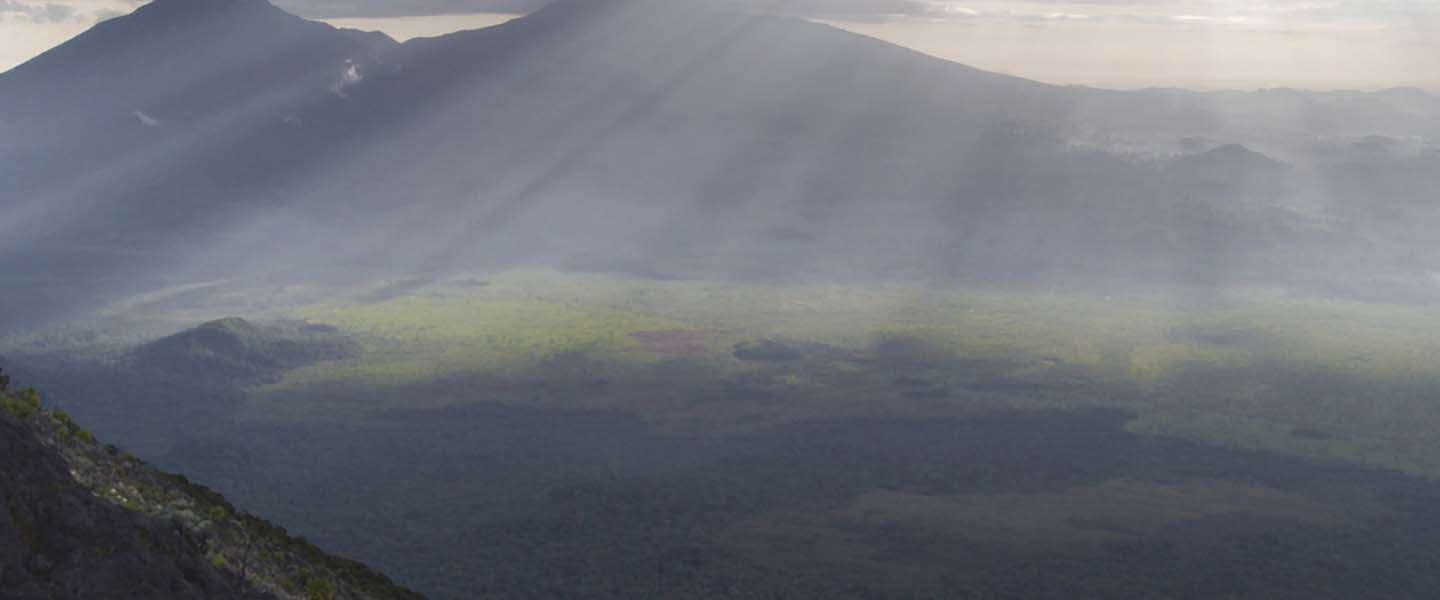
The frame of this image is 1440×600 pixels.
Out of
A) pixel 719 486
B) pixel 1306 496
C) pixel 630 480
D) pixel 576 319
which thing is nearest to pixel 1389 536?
pixel 1306 496

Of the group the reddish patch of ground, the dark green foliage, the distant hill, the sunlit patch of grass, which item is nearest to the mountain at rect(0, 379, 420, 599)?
the dark green foliage

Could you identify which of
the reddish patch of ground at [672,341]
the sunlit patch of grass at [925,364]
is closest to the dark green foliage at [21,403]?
the sunlit patch of grass at [925,364]

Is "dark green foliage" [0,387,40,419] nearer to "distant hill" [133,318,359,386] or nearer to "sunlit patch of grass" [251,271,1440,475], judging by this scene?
"sunlit patch of grass" [251,271,1440,475]

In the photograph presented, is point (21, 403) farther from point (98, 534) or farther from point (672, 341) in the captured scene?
point (672, 341)

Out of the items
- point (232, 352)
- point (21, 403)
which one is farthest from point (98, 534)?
point (232, 352)

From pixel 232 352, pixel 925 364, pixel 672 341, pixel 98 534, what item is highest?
pixel 98 534

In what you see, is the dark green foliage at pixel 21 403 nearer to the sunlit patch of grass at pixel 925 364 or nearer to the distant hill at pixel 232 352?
the sunlit patch of grass at pixel 925 364
